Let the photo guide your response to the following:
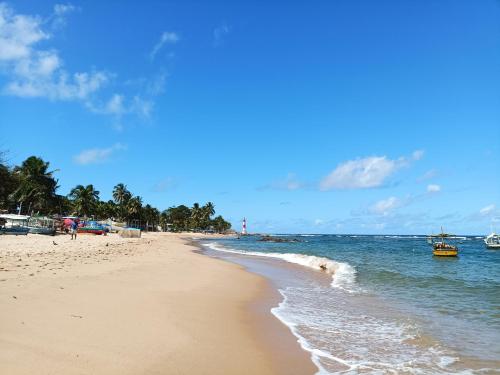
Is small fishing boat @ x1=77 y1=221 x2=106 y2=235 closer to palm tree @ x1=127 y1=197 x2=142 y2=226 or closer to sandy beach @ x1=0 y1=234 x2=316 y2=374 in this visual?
sandy beach @ x1=0 y1=234 x2=316 y2=374

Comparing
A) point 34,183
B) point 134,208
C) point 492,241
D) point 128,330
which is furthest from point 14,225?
point 492,241

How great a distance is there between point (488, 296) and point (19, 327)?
1706 centimetres

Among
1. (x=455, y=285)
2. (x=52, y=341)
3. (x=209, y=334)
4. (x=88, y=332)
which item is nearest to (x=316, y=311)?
(x=209, y=334)

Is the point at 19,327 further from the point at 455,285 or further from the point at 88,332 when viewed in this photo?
the point at 455,285

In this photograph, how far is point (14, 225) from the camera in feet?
161

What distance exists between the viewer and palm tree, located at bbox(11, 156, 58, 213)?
64562mm

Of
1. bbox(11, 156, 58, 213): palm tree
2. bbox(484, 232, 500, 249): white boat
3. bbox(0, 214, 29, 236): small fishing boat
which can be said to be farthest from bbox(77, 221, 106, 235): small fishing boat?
bbox(484, 232, 500, 249): white boat

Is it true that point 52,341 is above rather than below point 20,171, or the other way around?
below

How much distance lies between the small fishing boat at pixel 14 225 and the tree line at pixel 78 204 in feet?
9.27

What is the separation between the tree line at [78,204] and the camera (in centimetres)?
6400

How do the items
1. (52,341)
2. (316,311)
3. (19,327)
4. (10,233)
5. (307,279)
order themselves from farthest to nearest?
(10,233) → (307,279) → (316,311) → (19,327) → (52,341)

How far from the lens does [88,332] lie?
22.1ft

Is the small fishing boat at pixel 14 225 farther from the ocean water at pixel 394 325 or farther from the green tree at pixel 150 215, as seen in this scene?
the green tree at pixel 150 215

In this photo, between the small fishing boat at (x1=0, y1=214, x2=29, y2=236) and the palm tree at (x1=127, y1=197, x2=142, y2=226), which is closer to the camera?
the small fishing boat at (x1=0, y1=214, x2=29, y2=236)
